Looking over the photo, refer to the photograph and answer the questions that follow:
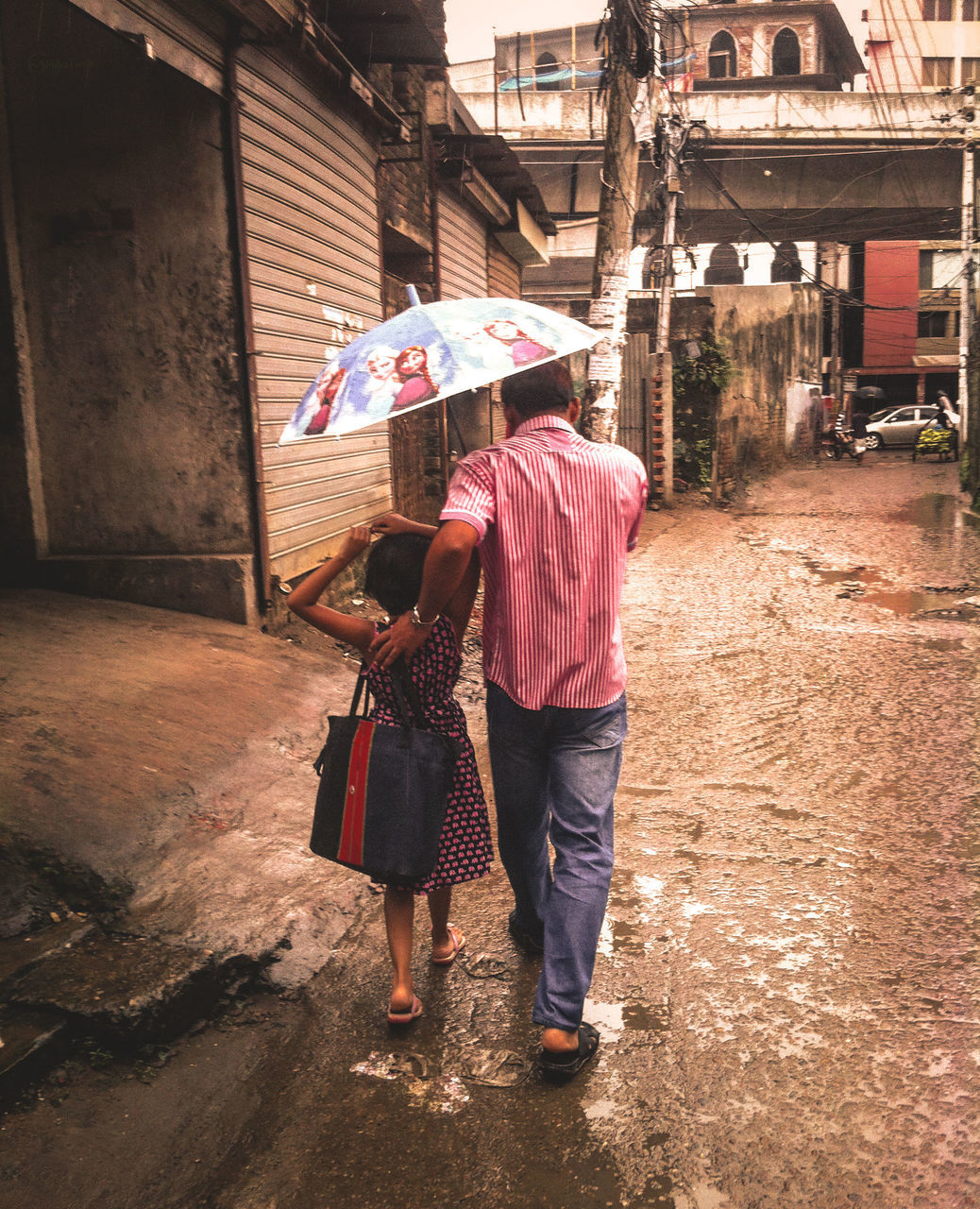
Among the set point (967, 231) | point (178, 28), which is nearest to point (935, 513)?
point (967, 231)

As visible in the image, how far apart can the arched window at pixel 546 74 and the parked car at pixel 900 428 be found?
14156mm

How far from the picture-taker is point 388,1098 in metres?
2.57

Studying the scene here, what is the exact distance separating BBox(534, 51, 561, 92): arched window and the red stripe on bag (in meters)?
28.8

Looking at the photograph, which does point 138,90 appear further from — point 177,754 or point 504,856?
point 504,856

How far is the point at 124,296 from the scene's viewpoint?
605 centimetres

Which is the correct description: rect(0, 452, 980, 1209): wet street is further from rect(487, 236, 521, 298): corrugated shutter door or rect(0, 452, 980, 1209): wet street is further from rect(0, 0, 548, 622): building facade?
rect(487, 236, 521, 298): corrugated shutter door

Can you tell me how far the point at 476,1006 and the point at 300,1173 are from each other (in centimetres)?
80

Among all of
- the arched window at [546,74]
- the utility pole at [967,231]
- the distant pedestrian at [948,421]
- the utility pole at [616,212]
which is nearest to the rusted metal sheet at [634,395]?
the utility pole at [616,212]

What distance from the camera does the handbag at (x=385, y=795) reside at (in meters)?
2.67

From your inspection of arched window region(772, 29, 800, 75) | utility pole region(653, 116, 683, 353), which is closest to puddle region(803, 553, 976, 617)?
utility pole region(653, 116, 683, 353)

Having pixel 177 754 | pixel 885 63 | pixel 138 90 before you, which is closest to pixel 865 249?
pixel 885 63

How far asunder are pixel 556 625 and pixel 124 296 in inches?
177

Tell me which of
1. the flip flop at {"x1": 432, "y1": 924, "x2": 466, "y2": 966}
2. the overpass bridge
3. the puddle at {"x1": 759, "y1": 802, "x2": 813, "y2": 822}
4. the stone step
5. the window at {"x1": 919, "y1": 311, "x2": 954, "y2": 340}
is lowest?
the puddle at {"x1": 759, "y1": 802, "x2": 813, "y2": 822}

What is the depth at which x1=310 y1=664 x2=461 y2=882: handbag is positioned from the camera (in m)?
2.67
